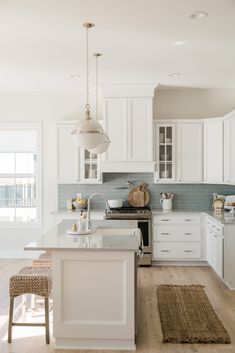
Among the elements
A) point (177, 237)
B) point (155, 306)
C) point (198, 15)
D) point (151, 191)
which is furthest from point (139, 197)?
point (198, 15)

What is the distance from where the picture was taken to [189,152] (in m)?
6.59

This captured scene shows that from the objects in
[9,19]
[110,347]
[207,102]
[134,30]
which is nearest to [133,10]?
[134,30]

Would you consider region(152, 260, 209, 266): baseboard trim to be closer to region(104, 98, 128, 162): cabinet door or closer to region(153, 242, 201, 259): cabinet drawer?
region(153, 242, 201, 259): cabinet drawer

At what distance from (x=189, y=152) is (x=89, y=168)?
1.66 metres

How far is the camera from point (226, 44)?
4438 mm

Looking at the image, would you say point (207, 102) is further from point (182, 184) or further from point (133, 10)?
point (133, 10)

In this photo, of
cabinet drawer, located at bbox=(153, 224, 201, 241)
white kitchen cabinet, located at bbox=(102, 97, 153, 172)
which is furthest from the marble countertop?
white kitchen cabinet, located at bbox=(102, 97, 153, 172)

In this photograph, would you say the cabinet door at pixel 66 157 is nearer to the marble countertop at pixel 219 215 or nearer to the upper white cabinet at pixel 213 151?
the marble countertop at pixel 219 215

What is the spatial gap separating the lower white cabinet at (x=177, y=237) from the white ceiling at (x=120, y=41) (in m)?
2.14

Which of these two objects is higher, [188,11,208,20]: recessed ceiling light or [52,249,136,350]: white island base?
[188,11,208,20]: recessed ceiling light

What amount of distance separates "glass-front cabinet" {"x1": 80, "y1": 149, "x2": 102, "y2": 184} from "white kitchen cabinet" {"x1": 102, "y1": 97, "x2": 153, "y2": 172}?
0.40 m

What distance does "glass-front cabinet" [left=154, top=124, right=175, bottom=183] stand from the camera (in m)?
6.60

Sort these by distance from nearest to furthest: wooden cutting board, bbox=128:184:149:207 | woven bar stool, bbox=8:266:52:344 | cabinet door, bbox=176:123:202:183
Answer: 1. woven bar stool, bbox=8:266:52:344
2. cabinet door, bbox=176:123:202:183
3. wooden cutting board, bbox=128:184:149:207

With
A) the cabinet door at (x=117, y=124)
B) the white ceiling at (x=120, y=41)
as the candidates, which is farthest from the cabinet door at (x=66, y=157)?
the white ceiling at (x=120, y=41)
